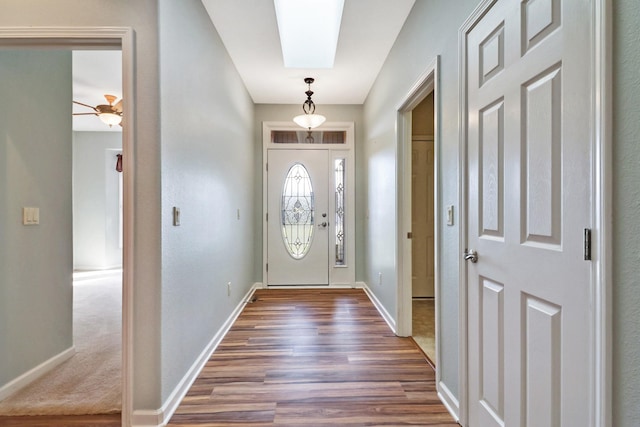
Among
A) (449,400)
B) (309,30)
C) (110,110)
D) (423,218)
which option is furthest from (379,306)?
(110,110)

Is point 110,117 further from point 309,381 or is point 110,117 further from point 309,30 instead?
point 309,381

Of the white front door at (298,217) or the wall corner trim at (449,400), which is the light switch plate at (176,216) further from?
the white front door at (298,217)

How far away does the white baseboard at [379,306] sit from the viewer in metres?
3.02

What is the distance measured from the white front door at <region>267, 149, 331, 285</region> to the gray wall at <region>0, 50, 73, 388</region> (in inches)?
97.3

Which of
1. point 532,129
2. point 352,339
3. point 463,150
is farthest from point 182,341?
point 532,129

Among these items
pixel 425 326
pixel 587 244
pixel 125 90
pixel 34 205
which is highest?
pixel 125 90

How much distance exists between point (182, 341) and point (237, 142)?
2193 millimetres

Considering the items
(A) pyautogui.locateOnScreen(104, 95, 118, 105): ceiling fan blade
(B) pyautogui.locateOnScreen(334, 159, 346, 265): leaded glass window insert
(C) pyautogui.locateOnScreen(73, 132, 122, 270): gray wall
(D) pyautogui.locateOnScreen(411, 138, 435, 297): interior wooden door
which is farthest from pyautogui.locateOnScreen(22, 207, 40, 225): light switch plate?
(C) pyautogui.locateOnScreen(73, 132, 122, 270): gray wall

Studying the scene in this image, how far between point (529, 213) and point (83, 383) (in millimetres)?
2671

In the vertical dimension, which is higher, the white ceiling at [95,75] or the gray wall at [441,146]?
the white ceiling at [95,75]

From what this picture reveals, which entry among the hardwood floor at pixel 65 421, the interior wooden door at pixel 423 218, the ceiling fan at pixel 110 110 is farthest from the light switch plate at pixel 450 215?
the ceiling fan at pixel 110 110

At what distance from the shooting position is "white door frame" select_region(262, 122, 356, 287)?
15.0 feet

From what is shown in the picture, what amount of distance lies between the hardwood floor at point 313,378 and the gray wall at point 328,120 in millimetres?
1366
